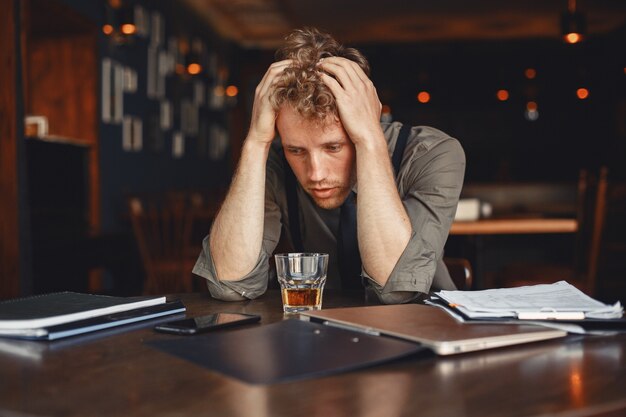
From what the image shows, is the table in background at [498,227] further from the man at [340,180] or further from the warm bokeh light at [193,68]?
the warm bokeh light at [193,68]

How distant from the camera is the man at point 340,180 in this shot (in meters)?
1.53

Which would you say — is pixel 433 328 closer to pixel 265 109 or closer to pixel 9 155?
pixel 265 109

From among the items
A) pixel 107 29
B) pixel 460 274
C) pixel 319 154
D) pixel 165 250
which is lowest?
pixel 165 250

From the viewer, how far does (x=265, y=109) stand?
1679mm

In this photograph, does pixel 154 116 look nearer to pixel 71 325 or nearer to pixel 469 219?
pixel 469 219

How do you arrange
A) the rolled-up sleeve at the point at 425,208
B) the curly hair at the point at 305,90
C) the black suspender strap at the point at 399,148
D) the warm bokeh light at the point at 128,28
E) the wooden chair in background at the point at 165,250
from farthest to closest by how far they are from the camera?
the warm bokeh light at the point at 128,28
the wooden chair in background at the point at 165,250
the black suspender strap at the point at 399,148
the curly hair at the point at 305,90
the rolled-up sleeve at the point at 425,208

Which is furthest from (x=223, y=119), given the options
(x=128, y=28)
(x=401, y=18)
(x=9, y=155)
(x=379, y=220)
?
(x=379, y=220)

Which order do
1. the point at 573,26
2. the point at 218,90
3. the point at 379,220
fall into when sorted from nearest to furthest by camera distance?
1. the point at 379,220
2. the point at 573,26
3. the point at 218,90

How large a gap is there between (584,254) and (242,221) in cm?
276

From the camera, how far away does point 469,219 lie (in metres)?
3.88

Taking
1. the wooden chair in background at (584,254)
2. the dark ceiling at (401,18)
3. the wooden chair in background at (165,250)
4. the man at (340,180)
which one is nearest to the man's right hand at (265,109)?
the man at (340,180)

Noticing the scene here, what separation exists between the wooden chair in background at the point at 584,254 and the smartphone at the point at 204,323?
2773 mm

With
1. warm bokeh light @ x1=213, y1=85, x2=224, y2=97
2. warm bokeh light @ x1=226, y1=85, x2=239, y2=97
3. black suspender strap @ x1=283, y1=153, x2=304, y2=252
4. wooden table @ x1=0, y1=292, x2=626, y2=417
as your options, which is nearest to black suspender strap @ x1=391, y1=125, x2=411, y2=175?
black suspender strap @ x1=283, y1=153, x2=304, y2=252

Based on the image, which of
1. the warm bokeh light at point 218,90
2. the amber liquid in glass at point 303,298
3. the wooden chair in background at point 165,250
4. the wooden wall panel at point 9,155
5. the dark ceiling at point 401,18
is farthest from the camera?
the warm bokeh light at point 218,90
